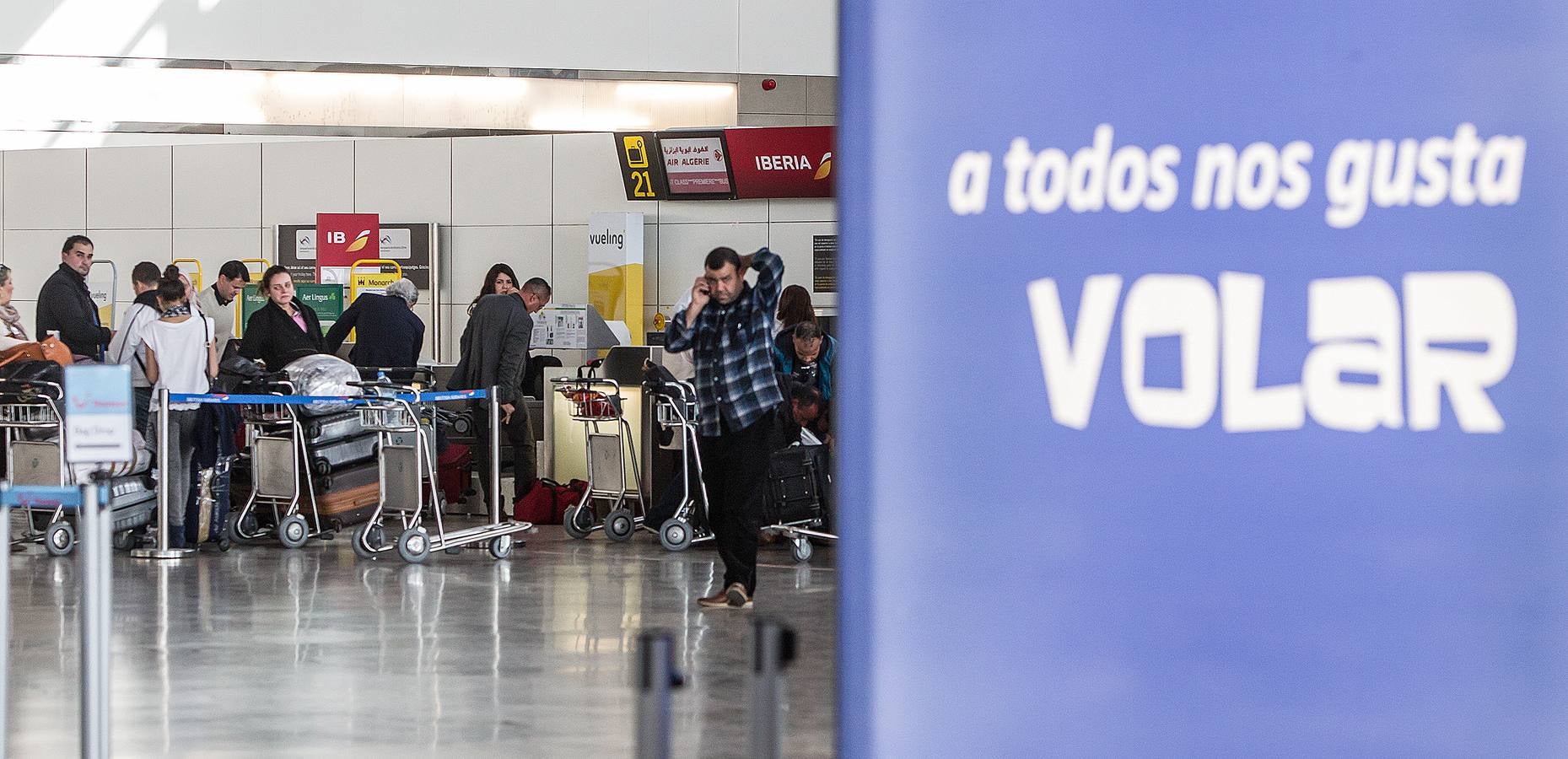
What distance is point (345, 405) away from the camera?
885 cm

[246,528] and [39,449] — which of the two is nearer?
[39,449]

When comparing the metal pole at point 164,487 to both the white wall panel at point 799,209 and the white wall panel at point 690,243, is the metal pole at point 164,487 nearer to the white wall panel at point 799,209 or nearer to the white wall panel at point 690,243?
the white wall panel at point 690,243

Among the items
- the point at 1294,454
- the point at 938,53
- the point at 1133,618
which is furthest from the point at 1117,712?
the point at 938,53

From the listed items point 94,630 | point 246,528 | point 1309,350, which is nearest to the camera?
point 1309,350

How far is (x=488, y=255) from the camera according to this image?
1395 centimetres

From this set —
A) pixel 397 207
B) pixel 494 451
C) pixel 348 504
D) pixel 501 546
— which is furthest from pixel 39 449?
pixel 397 207

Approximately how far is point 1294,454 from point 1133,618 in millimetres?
290

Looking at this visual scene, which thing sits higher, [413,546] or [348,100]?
[348,100]

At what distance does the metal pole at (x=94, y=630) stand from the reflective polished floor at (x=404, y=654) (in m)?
1.11

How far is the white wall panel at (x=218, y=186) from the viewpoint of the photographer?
14.1m

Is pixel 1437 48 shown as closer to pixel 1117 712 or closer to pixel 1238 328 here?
pixel 1238 328

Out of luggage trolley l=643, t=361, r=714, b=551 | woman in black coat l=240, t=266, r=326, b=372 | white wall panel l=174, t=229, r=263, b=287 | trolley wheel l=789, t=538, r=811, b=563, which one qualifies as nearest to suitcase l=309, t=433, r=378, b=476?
woman in black coat l=240, t=266, r=326, b=372

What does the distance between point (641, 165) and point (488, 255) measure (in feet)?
5.50

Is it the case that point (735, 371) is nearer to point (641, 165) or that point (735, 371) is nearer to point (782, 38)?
point (641, 165)
